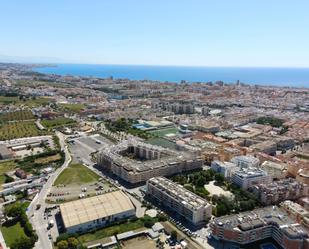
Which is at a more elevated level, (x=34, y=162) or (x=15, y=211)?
(x=15, y=211)

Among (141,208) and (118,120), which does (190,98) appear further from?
(141,208)

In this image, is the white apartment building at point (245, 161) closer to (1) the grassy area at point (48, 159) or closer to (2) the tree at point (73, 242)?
(2) the tree at point (73, 242)

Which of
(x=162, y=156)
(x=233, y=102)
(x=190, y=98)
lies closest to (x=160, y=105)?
(x=190, y=98)

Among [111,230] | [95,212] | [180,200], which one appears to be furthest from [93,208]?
[180,200]

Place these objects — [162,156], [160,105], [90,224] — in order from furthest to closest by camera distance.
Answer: [160,105] → [162,156] → [90,224]

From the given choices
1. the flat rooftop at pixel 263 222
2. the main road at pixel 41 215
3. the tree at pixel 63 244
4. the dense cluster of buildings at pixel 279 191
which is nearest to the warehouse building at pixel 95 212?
the main road at pixel 41 215

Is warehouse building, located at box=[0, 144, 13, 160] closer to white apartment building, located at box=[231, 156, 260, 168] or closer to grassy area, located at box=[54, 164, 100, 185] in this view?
grassy area, located at box=[54, 164, 100, 185]

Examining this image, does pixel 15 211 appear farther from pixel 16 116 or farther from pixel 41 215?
pixel 16 116
